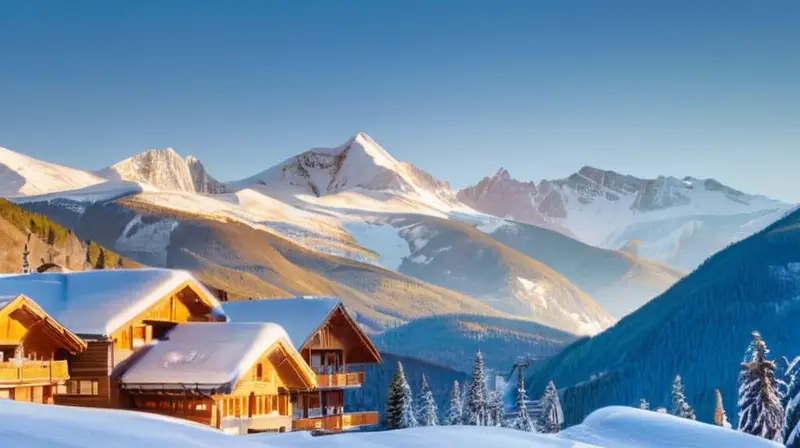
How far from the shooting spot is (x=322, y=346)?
55.2 m

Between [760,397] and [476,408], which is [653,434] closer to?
[760,397]

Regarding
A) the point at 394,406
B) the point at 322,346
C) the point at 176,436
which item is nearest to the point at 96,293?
the point at 322,346

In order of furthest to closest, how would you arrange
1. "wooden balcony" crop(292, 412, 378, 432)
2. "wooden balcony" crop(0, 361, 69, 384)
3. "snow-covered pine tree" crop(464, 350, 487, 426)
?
1. "snow-covered pine tree" crop(464, 350, 487, 426)
2. "wooden balcony" crop(292, 412, 378, 432)
3. "wooden balcony" crop(0, 361, 69, 384)

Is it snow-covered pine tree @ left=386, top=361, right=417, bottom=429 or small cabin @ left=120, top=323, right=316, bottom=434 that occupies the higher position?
small cabin @ left=120, top=323, right=316, bottom=434

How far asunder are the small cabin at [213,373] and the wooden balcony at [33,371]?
3.02 meters

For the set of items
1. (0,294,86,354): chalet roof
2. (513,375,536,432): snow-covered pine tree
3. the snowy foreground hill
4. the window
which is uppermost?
(0,294,86,354): chalet roof

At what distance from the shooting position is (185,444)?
19.8 m

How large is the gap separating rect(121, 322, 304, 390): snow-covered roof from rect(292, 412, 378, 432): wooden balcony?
809cm

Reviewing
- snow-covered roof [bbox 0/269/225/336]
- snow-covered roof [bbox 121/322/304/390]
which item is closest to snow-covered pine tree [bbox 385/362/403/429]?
snow-covered roof [bbox 0/269/225/336]

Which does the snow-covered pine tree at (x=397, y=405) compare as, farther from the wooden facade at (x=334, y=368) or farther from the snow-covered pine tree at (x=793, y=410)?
the snow-covered pine tree at (x=793, y=410)

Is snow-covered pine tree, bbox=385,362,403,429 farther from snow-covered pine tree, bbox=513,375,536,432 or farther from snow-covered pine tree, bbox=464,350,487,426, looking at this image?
snow-covered pine tree, bbox=513,375,536,432

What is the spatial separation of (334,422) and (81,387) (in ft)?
51.6

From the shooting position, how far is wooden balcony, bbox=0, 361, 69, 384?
37.1 meters

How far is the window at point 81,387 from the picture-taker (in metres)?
41.4
